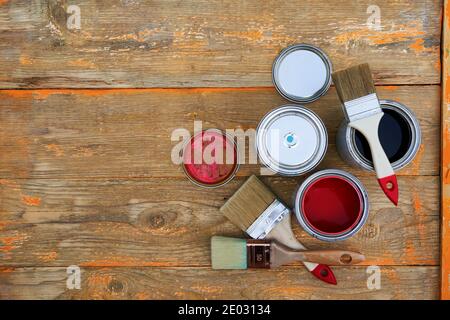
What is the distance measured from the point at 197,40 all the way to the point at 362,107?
480 mm

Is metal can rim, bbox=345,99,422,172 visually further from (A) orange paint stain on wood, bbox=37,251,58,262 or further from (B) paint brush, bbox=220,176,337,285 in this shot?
(A) orange paint stain on wood, bbox=37,251,58,262

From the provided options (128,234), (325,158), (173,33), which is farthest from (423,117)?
(128,234)

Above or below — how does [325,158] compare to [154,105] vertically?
below

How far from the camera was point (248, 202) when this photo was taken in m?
1.17

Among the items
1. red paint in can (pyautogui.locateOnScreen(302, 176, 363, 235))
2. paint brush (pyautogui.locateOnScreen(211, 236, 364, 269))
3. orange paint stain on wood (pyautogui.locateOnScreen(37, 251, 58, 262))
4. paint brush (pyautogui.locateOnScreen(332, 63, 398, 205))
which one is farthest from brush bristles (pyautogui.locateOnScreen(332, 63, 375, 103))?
orange paint stain on wood (pyautogui.locateOnScreen(37, 251, 58, 262))

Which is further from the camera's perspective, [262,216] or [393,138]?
[262,216]

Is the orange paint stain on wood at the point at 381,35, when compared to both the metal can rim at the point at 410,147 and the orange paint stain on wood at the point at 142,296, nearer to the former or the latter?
the metal can rim at the point at 410,147

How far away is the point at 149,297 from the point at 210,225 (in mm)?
270

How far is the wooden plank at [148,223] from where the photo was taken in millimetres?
1205

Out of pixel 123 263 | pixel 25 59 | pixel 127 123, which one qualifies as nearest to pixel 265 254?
pixel 123 263

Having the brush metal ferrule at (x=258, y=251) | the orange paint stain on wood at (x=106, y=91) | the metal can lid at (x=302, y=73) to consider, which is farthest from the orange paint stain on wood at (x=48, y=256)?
the metal can lid at (x=302, y=73)

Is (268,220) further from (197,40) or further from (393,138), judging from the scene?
(197,40)

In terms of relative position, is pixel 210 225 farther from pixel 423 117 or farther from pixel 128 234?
pixel 423 117

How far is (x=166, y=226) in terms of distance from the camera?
1.23 metres
